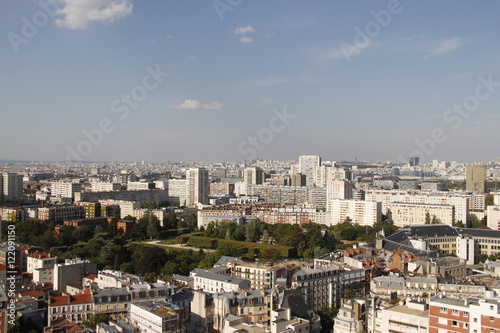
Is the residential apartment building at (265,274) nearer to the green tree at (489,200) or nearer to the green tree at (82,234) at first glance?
the green tree at (82,234)

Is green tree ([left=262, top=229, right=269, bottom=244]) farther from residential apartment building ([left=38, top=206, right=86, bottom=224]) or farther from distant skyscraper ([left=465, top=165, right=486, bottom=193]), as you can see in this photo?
distant skyscraper ([left=465, top=165, right=486, bottom=193])

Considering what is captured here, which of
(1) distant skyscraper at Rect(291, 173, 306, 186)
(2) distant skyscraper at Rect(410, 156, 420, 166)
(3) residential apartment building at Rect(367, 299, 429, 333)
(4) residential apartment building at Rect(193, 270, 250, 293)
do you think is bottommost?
(4) residential apartment building at Rect(193, 270, 250, 293)

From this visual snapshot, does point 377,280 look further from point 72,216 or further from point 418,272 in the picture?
point 72,216

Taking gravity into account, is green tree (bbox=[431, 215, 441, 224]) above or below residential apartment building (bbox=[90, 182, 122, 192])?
below

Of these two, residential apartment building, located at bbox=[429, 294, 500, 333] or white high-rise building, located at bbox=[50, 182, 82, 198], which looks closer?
residential apartment building, located at bbox=[429, 294, 500, 333]

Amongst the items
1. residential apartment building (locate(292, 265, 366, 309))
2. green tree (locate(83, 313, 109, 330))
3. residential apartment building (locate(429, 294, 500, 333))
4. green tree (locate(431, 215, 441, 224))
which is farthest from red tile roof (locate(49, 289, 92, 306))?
green tree (locate(431, 215, 441, 224))

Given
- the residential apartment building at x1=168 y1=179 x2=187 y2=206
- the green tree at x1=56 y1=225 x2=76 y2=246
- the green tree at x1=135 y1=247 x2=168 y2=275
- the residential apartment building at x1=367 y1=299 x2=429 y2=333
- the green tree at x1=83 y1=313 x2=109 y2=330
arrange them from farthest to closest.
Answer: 1. the residential apartment building at x1=168 y1=179 x2=187 y2=206
2. the green tree at x1=56 y1=225 x2=76 y2=246
3. the green tree at x1=135 y1=247 x2=168 y2=275
4. the green tree at x1=83 y1=313 x2=109 y2=330
5. the residential apartment building at x1=367 y1=299 x2=429 y2=333
